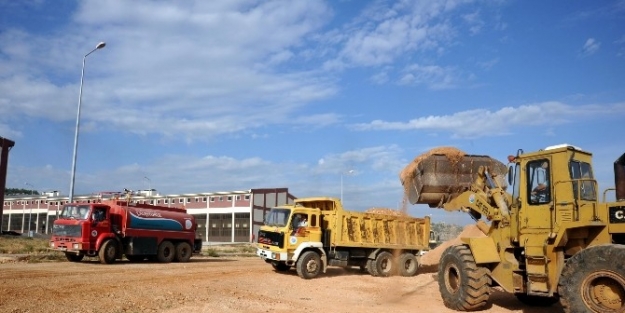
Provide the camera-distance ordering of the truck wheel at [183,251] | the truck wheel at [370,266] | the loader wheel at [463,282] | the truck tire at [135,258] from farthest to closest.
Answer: the truck wheel at [183,251] → the truck tire at [135,258] → the truck wheel at [370,266] → the loader wheel at [463,282]

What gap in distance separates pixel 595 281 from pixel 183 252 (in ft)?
67.8

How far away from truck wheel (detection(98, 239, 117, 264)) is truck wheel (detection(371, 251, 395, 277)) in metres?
11.4

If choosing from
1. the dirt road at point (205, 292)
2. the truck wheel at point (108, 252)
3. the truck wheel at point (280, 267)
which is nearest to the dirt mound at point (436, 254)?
the dirt road at point (205, 292)

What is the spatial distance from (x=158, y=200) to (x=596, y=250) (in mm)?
68368

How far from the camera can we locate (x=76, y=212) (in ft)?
74.4

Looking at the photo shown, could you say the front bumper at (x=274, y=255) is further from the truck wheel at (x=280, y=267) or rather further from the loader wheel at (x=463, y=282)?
the loader wheel at (x=463, y=282)

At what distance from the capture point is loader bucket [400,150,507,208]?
16.2m

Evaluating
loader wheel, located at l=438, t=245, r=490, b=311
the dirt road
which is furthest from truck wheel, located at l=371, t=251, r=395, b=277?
loader wheel, located at l=438, t=245, r=490, b=311

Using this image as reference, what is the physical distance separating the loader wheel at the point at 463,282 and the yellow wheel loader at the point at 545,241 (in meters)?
0.02

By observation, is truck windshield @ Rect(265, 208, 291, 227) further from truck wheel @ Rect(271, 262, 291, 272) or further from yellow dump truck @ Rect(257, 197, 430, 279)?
truck wheel @ Rect(271, 262, 291, 272)

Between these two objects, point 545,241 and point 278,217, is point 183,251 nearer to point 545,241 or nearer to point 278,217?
point 278,217

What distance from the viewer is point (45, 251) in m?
27.8

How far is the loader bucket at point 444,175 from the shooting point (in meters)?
16.2

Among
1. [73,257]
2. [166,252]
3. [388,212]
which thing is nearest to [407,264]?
[388,212]
